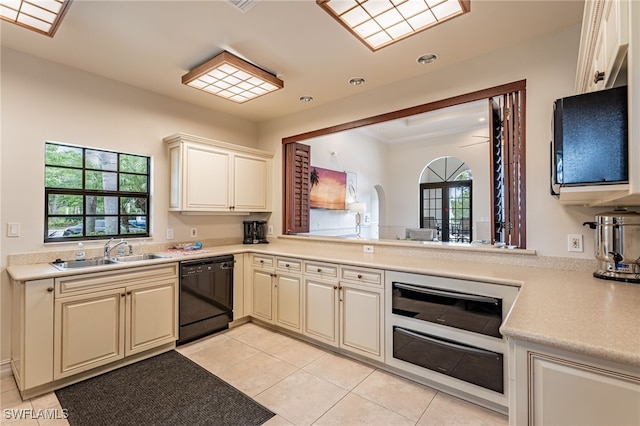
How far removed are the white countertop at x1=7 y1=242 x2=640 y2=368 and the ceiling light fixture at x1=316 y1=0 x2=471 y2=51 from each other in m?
1.78

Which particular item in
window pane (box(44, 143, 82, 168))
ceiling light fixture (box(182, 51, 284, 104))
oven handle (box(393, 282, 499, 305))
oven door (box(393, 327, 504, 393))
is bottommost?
oven door (box(393, 327, 504, 393))

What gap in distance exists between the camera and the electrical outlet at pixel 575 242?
2211 mm

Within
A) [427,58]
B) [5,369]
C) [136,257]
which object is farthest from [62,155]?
[427,58]

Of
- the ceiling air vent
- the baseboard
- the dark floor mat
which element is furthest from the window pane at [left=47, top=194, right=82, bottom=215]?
the ceiling air vent

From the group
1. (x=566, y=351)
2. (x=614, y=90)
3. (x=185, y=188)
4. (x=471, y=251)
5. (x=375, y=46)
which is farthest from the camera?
(x=185, y=188)

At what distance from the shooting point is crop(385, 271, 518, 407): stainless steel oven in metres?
2.03

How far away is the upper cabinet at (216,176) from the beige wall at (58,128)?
24cm

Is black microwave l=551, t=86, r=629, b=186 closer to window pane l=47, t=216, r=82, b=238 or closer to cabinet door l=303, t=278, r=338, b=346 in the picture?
cabinet door l=303, t=278, r=338, b=346

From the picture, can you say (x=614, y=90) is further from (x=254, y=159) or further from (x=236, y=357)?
(x=254, y=159)

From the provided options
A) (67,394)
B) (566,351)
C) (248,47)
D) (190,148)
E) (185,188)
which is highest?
(248,47)

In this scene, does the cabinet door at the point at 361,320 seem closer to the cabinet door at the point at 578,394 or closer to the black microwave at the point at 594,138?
the cabinet door at the point at 578,394

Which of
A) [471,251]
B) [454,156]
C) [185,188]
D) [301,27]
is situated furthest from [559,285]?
[454,156]

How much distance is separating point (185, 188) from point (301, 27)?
2107 mm

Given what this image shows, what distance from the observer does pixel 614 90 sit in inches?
44.5
